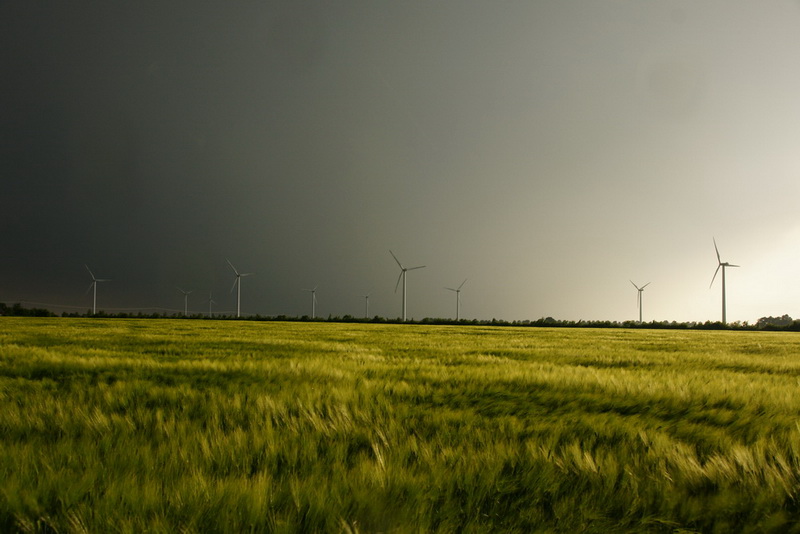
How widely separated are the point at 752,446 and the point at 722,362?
7.49 metres

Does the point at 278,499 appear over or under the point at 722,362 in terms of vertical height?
over

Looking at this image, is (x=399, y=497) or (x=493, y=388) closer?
(x=399, y=497)

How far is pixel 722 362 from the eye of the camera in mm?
8305

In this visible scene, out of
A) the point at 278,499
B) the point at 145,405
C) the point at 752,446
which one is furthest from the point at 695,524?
the point at 145,405

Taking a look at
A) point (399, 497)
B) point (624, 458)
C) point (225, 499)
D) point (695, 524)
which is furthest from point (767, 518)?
point (225, 499)

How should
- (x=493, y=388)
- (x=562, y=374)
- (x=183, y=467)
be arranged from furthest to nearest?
(x=562, y=374)
(x=493, y=388)
(x=183, y=467)

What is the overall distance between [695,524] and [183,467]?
7.23 ft

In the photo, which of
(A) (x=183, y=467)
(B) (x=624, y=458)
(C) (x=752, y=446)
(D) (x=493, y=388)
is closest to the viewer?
(A) (x=183, y=467)

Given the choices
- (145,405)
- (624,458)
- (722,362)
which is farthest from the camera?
(722,362)

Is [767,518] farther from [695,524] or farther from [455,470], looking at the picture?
[455,470]

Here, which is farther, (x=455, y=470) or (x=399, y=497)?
(x=455, y=470)

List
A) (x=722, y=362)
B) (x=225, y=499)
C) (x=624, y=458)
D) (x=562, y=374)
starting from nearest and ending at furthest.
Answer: (x=225, y=499) → (x=624, y=458) → (x=562, y=374) → (x=722, y=362)

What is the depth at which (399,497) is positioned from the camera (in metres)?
1.60

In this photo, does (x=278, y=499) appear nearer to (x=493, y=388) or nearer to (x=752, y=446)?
(x=752, y=446)
